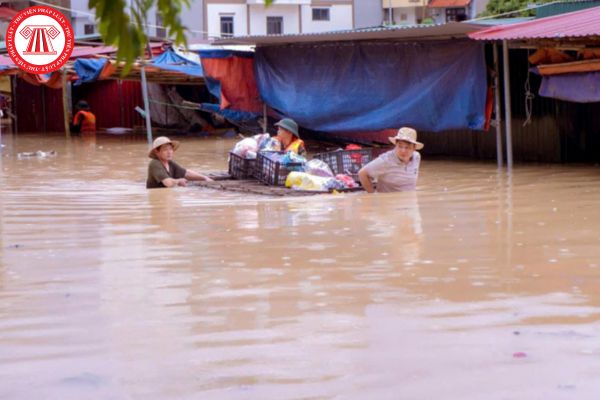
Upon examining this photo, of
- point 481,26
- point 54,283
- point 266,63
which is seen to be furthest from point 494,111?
point 54,283

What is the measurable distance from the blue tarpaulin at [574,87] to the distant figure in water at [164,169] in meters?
5.30

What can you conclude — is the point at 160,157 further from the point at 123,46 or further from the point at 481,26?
the point at 123,46

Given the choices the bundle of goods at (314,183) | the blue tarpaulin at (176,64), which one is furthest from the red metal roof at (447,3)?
the bundle of goods at (314,183)

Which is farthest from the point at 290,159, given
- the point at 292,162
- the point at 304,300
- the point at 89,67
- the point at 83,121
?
the point at 83,121

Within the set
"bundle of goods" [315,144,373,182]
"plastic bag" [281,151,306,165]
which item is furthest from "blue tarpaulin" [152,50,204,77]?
"plastic bag" [281,151,306,165]

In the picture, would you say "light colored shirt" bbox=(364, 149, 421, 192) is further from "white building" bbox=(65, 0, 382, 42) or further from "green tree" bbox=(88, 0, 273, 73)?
"white building" bbox=(65, 0, 382, 42)

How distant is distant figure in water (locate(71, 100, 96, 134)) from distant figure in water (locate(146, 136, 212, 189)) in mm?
18519

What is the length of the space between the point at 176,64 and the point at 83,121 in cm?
632

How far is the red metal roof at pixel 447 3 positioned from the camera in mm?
53812

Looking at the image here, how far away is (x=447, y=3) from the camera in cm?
5484

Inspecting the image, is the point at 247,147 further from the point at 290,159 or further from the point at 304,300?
the point at 304,300

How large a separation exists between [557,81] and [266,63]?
708 cm

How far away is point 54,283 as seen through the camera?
6730mm

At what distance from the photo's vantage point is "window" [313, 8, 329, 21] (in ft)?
175
